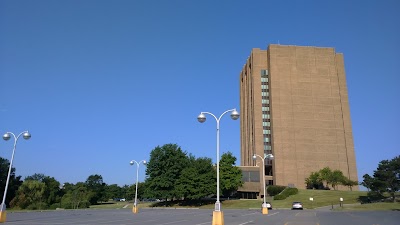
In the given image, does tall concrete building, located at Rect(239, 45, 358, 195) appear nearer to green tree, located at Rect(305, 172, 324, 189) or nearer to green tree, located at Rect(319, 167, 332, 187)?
green tree, located at Rect(305, 172, 324, 189)

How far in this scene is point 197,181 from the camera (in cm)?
6488

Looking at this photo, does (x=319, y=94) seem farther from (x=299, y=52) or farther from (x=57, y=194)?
(x=57, y=194)

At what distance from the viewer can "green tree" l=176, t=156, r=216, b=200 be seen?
210 ft

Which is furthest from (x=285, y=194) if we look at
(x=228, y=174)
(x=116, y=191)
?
(x=116, y=191)

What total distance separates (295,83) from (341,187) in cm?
3508

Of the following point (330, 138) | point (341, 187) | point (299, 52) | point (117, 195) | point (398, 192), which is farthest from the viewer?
point (117, 195)

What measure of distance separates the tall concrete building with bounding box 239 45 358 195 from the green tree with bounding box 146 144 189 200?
3126 centimetres

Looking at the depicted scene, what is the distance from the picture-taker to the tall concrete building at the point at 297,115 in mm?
95562

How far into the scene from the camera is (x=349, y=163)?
96438 mm

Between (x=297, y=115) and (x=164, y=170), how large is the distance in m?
51.4

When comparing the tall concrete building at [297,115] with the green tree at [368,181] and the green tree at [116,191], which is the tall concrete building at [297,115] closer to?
the green tree at [368,181]

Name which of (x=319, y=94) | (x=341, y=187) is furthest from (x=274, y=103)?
(x=341, y=187)

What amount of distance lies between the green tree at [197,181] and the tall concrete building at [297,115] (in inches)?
1195

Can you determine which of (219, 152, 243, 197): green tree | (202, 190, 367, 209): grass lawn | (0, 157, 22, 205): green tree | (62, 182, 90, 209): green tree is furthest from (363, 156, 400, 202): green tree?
(0, 157, 22, 205): green tree
